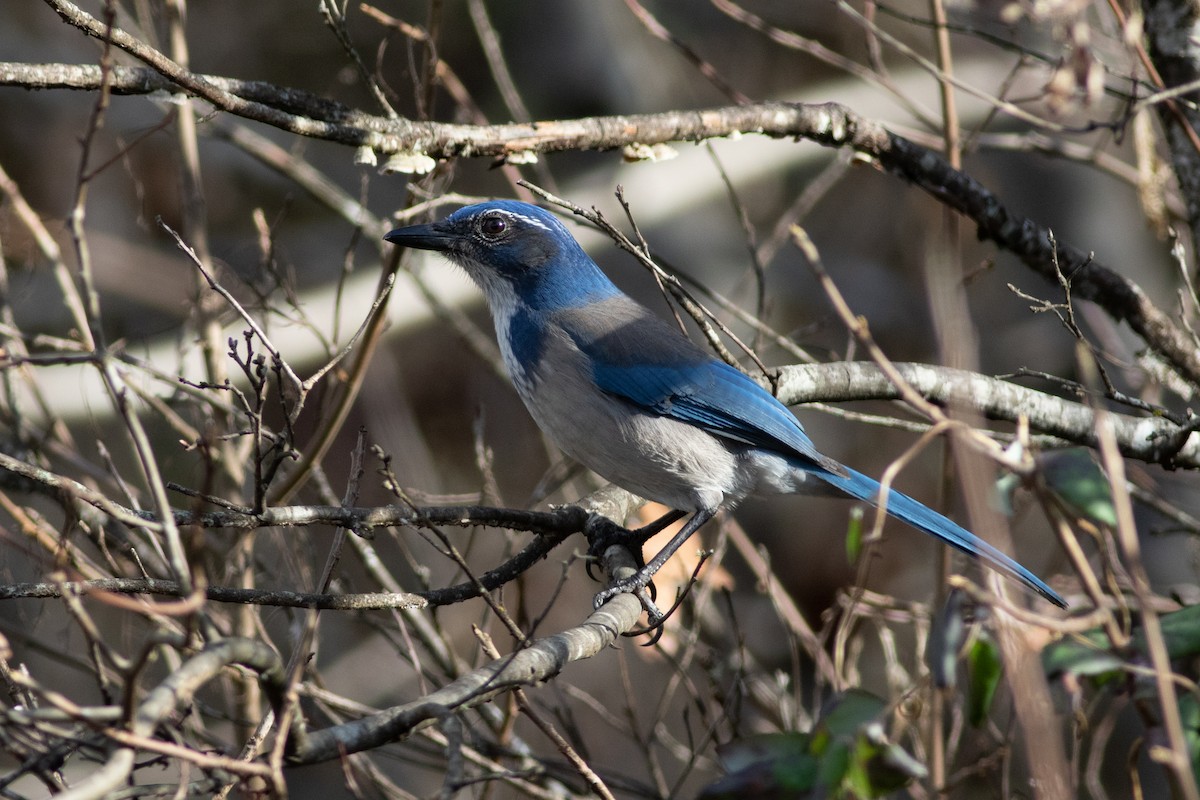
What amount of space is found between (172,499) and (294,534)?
2.91m

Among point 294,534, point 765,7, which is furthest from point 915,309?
point 294,534

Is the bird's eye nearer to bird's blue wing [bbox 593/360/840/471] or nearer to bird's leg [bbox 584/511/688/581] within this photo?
bird's blue wing [bbox 593/360/840/471]

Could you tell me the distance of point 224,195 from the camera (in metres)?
11.4

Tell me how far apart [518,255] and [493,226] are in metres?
0.18

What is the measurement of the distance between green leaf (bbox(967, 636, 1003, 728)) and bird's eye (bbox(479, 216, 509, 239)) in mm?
3260

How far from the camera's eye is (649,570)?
4.08 meters

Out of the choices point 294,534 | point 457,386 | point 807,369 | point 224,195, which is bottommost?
point 294,534

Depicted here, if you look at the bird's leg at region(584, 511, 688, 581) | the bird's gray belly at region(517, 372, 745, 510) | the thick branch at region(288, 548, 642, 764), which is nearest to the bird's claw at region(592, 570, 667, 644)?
the bird's leg at region(584, 511, 688, 581)

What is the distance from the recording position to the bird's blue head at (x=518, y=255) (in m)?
5.07

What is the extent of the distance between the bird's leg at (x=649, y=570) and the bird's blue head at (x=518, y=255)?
1.14m

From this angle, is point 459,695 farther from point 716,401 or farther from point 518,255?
point 518,255

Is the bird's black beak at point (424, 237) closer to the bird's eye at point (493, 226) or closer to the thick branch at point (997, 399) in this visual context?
the bird's eye at point (493, 226)

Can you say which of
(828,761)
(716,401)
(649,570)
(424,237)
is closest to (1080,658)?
(828,761)

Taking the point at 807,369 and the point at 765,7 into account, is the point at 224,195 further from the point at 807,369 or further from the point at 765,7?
the point at 807,369
